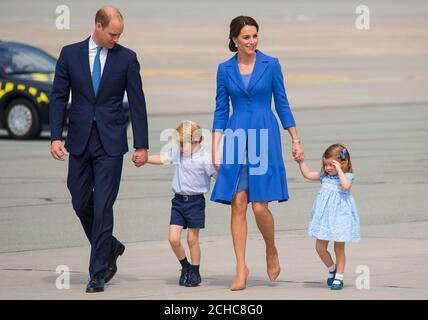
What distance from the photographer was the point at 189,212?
1033 cm

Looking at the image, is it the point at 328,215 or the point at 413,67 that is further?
the point at 413,67

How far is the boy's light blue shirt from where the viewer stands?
10.4m

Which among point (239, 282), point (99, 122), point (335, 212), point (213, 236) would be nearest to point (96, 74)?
point (99, 122)

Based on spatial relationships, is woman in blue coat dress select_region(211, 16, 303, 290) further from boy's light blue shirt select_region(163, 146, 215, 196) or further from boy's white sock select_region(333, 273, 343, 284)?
boy's white sock select_region(333, 273, 343, 284)

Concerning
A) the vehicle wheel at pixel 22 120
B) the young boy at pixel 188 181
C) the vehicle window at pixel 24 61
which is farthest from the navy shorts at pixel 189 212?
the vehicle window at pixel 24 61

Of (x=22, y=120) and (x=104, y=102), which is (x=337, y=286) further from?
(x=22, y=120)

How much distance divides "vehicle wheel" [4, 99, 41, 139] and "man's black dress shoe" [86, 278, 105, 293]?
43.2ft

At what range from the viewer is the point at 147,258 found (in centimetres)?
1143

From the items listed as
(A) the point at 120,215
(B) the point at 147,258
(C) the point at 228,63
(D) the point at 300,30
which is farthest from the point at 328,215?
(D) the point at 300,30

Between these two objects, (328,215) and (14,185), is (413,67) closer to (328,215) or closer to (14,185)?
(14,185)

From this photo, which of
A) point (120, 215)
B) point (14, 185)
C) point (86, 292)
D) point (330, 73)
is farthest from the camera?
point (330, 73)

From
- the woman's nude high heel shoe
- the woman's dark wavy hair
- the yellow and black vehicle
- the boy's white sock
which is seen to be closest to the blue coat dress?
the woman's dark wavy hair

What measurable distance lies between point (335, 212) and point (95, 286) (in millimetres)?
1671

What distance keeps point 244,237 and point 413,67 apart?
30051mm
